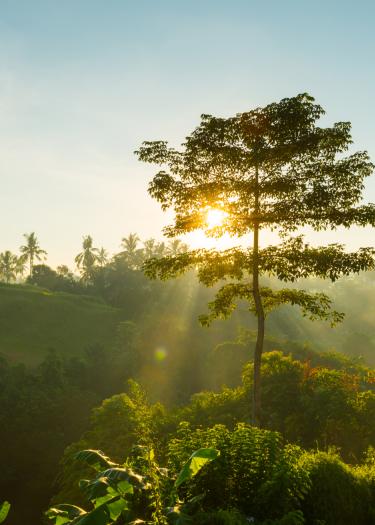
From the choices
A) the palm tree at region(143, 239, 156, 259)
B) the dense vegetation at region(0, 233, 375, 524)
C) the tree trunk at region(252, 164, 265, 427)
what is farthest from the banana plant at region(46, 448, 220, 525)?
the palm tree at region(143, 239, 156, 259)

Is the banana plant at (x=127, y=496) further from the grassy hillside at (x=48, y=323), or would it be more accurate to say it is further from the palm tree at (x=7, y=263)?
the palm tree at (x=7, y=263)

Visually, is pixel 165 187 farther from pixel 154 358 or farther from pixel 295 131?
pixel 154 358

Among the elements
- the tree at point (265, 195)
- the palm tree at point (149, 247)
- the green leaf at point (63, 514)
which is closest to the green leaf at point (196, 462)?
the green leaf at point (63, 514)

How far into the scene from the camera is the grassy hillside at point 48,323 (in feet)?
152

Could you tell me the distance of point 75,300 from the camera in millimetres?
60875

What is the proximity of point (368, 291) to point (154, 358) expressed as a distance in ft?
212

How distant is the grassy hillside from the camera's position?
46344 millimetres

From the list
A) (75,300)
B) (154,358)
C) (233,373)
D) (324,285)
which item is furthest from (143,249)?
(324,285)

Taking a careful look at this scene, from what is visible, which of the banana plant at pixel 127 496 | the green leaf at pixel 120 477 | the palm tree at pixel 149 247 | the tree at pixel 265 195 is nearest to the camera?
the banana plant at pixel 127 496

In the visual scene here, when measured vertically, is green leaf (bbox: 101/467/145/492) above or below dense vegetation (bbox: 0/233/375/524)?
above

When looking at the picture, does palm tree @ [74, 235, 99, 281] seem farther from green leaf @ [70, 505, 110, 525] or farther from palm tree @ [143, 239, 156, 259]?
green leaf @ [70, 505, 110, 525]

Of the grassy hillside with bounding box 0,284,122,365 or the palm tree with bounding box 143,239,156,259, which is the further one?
the palm tree with bounding box 143,239,156,259

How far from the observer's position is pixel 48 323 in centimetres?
5325

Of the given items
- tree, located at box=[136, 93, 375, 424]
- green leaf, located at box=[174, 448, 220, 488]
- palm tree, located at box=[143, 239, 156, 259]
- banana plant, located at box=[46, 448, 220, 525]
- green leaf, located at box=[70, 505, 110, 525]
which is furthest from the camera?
palm tree, located at box=[143, 239, 156, 259]
